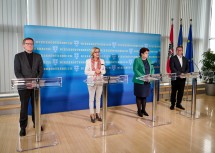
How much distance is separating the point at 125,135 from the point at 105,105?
597 mm

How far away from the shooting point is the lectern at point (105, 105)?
298 cm

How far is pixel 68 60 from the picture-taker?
4.34 m

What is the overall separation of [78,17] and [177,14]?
3609mm

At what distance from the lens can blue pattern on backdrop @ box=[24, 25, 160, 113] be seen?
13.5 ft

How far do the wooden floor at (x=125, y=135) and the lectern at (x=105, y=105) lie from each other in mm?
119

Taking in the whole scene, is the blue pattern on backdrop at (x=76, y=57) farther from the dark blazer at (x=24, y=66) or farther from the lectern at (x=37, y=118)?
the lectern at (x=37, y=118)

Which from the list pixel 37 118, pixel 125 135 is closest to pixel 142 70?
pixel 125 135

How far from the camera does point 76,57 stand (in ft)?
14.5

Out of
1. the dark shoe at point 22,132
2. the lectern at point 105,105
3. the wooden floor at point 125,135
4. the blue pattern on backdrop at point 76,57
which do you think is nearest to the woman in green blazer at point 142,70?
the wooden floor at point 125,135

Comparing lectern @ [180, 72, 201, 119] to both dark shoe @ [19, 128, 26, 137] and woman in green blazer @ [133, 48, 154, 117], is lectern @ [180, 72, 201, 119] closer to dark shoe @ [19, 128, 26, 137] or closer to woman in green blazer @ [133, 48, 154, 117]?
woman in green blazer @ [133, 48, 154, 117]

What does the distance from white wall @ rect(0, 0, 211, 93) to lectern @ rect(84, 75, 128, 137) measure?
2.78 m

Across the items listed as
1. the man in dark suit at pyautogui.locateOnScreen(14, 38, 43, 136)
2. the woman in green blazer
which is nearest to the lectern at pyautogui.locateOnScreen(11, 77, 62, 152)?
the man in dark suit at pyautogui.locateOnScreen(14, 38, 43, 136)

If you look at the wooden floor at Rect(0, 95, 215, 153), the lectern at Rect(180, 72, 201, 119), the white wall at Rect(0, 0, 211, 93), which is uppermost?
the white wall at Rect(0, 0, 211, 93)

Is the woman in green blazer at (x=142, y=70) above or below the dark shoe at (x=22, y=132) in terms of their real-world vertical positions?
above
